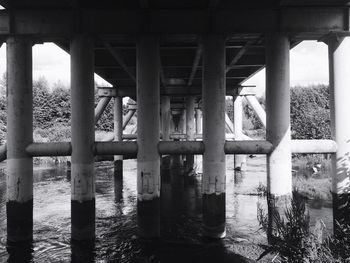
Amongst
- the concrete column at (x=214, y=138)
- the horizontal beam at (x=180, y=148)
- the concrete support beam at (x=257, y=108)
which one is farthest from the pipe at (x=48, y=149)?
the concrete support beam at (x=257, y=108)

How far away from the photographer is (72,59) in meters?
8.20

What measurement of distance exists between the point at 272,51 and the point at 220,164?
114 inches

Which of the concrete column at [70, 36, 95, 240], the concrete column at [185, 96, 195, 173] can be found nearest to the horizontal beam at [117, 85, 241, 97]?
the concrete column at [185, 96, 195, 173]

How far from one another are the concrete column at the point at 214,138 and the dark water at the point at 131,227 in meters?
0.65

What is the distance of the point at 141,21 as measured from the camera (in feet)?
26.8

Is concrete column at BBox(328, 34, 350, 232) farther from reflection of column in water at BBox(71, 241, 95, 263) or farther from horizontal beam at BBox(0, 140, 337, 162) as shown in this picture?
reflection of column in water at BBox(71, 241, 95, 263)

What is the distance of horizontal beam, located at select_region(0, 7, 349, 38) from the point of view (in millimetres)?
8117

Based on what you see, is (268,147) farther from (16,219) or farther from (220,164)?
(16,219)

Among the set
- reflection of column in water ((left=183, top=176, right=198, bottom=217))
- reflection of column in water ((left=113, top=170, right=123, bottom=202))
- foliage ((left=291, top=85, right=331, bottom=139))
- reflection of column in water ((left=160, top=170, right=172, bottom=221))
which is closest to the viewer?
reflection of column in water ((left=160, top=170, right=172, bottom=221))

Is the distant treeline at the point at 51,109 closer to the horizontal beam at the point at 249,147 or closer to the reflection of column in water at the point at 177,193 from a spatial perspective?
the reflection of column in water at the point at 177,193

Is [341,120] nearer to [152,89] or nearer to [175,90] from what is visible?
[152,89]

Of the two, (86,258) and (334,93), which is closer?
(86,258)

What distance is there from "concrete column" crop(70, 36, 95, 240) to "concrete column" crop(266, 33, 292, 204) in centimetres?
415

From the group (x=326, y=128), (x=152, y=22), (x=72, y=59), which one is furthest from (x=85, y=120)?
(x=326, y=128)
